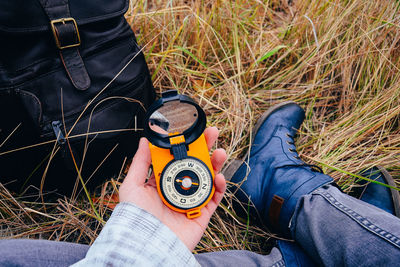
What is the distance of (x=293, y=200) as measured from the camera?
138 cm

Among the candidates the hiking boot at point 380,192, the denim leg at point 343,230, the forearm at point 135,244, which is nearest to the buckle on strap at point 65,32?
the forearm at point 135,244

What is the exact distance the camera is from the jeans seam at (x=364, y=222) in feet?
3.33

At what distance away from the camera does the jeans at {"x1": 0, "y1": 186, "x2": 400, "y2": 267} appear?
3.13 feet

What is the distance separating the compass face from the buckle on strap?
2.11 feet

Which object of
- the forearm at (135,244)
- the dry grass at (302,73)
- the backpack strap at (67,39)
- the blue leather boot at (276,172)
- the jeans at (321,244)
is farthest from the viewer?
the dry grass at (302,73)

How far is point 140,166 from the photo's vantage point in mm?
1182

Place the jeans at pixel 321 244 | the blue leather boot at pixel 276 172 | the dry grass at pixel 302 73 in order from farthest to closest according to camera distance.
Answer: the dry grass at pixel 302 73 < the blue leather boot at pixel 276 172 < the jeans at pixel 321 244

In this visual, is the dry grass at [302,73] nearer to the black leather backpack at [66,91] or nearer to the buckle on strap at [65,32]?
the black leather backpack at [66,91]

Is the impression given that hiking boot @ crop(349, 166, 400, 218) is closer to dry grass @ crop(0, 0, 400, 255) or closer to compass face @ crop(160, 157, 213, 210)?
dry grass @ crop(0, 0, 400, 255)

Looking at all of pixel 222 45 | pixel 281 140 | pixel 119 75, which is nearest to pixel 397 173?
pixel 281 140

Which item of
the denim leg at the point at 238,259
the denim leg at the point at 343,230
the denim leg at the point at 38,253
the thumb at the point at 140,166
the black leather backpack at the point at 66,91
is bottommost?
the denim leg at the point at 238,259

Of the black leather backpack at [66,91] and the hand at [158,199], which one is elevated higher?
the black leather backpack at [66,91]

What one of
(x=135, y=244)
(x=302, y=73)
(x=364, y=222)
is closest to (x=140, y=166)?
(x=135, y=244)

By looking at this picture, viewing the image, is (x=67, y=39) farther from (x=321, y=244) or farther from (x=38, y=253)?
(x=321, y=244)
